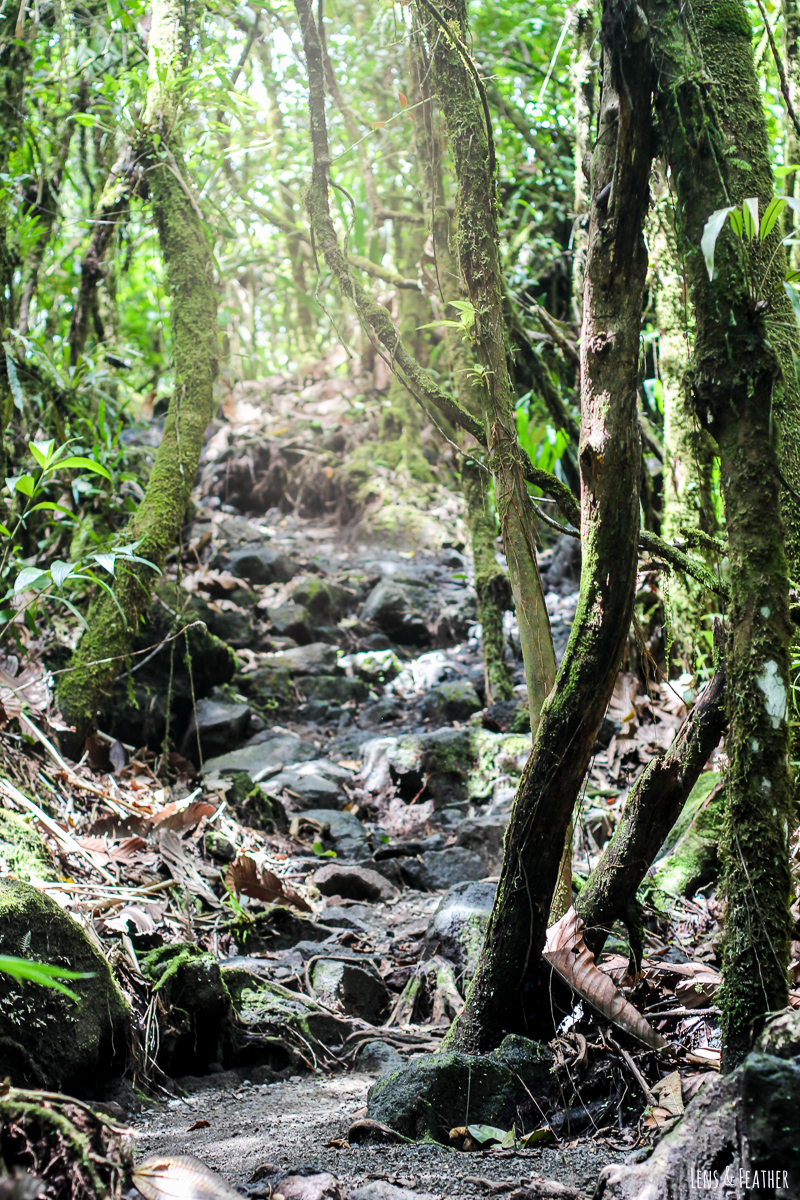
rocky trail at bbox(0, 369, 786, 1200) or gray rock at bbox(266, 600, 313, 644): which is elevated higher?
gray rock at bbox(266, 600, 313, 644)

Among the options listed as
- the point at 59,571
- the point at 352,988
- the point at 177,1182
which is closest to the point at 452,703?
the point at 352,988

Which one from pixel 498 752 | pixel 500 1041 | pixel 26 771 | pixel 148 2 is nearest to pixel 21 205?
pixel 148 2

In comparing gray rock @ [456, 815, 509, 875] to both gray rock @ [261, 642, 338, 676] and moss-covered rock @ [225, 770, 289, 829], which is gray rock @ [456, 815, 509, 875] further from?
gray rock @ [261, 642, 338, 676]

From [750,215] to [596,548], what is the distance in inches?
27.5

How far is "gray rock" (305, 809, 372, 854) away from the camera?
4.48 metres

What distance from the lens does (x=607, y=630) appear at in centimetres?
181

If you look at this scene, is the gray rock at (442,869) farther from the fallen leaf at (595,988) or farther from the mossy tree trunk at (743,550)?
the mossy tree trunk at (743,550)

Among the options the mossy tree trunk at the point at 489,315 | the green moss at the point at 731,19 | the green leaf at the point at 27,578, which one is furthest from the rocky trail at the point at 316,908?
the green moss at the point at 731,19

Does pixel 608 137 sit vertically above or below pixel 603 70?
below

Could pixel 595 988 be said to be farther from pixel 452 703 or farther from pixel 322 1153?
pixel 452 703

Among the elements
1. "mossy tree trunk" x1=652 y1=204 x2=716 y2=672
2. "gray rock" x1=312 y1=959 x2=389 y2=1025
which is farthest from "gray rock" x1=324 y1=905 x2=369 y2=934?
"mossy tree trunk" x1=652 y1=204 x2=716 y2=672

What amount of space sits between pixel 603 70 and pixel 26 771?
3.10 m

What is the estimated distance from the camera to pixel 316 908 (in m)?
3.73

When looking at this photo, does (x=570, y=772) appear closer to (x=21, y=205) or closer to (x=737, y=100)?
(x=737, y=100)
